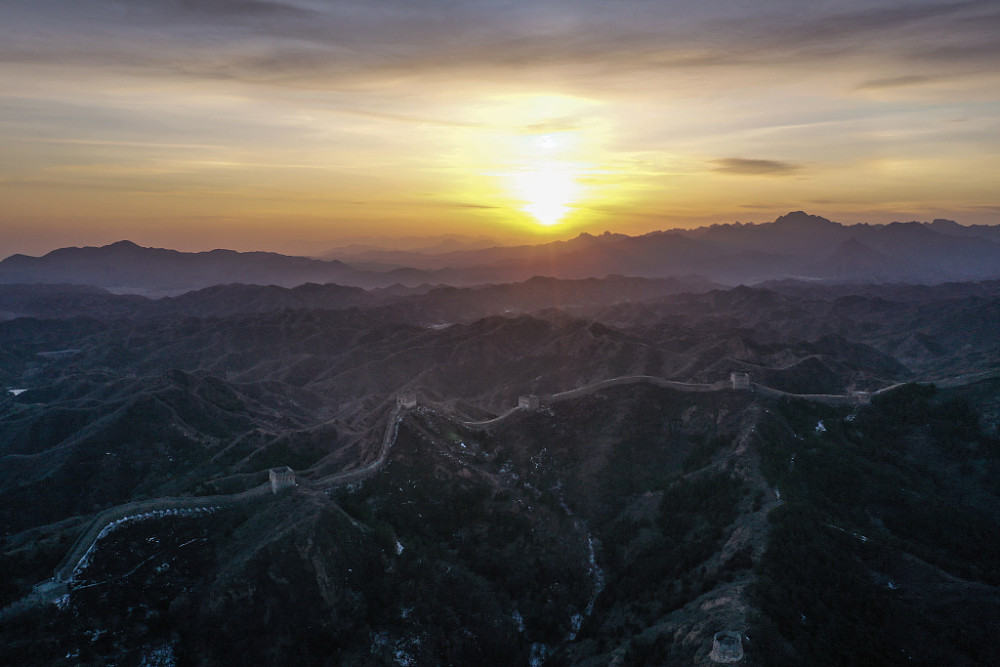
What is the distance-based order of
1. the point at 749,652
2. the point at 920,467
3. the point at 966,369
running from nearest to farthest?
the point at 749,652 → the point at 920,467 → the point at 966,369

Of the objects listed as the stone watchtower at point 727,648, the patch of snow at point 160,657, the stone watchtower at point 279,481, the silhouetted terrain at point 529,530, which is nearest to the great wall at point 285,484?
the stone watchtower at point 279,481

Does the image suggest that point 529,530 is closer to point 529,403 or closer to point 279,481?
point 529,403

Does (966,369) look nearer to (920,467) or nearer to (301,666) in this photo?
(920,467)

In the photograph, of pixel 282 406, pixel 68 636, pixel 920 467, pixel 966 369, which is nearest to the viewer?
pixel 68 636

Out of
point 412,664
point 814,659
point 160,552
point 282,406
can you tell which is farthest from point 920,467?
point 282,406

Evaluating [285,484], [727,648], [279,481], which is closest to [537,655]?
[727,648]

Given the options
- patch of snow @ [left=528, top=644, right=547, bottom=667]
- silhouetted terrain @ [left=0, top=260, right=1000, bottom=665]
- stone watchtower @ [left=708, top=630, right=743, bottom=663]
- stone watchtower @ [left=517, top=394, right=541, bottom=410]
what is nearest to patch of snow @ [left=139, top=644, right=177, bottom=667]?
silhouetted terrain @ [left=0, top=260, right=1000, bottom=665]
